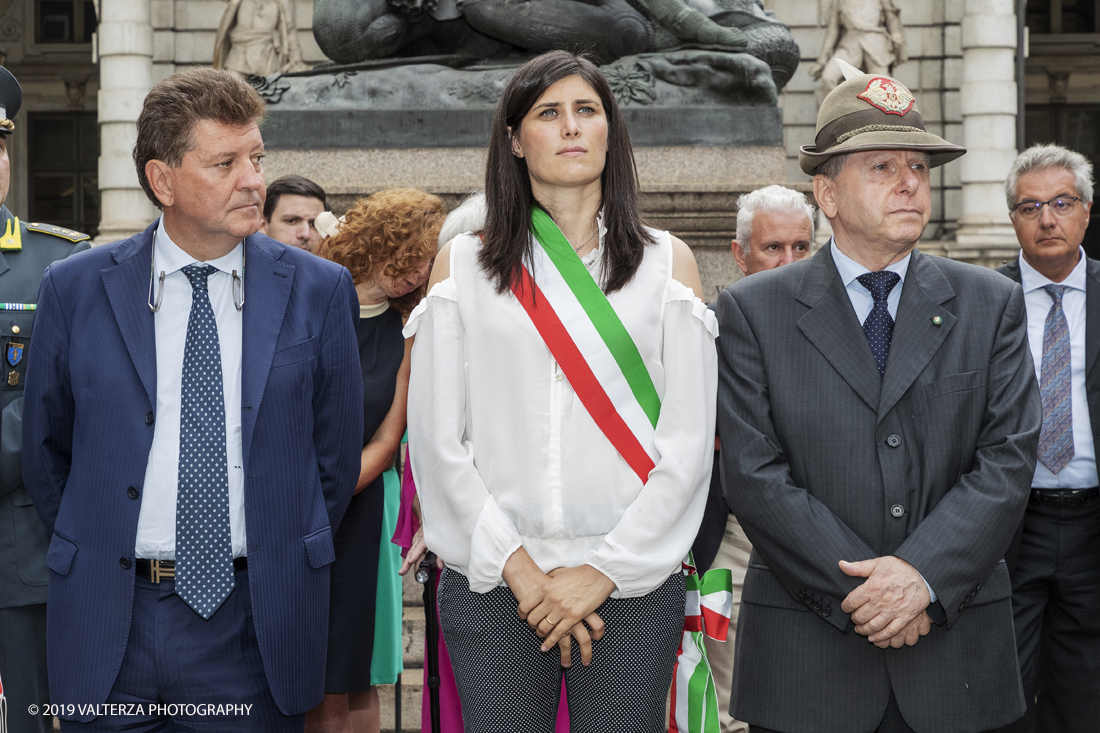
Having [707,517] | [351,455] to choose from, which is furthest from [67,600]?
[707,517]

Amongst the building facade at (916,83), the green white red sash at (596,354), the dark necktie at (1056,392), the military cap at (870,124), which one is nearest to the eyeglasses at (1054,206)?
the dark necktie at (1056,392)

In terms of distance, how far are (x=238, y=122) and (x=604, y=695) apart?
1.56m

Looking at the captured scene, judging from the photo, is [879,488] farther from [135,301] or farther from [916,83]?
[916,83]

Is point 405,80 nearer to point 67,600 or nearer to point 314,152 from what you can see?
point 314,152

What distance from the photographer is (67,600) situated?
2.55 meters

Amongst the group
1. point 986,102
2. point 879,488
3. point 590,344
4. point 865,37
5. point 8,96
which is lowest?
point 879,488

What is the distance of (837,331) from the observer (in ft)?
9.14

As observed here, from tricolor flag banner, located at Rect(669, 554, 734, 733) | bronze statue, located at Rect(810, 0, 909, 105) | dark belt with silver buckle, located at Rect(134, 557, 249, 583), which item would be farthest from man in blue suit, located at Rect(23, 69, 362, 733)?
bronze statue, located at Rect(810, 0, 909, 105)

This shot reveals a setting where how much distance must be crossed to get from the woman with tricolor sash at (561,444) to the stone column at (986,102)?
1669 centimetres

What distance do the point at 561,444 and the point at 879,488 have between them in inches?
29.5

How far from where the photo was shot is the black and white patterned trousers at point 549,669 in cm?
253

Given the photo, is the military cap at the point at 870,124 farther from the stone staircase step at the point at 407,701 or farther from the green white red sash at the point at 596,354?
the stone staircase step at the point at 407,701

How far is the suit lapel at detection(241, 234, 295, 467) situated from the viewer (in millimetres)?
2600

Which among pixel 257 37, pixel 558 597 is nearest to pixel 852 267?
pixel 558 597
